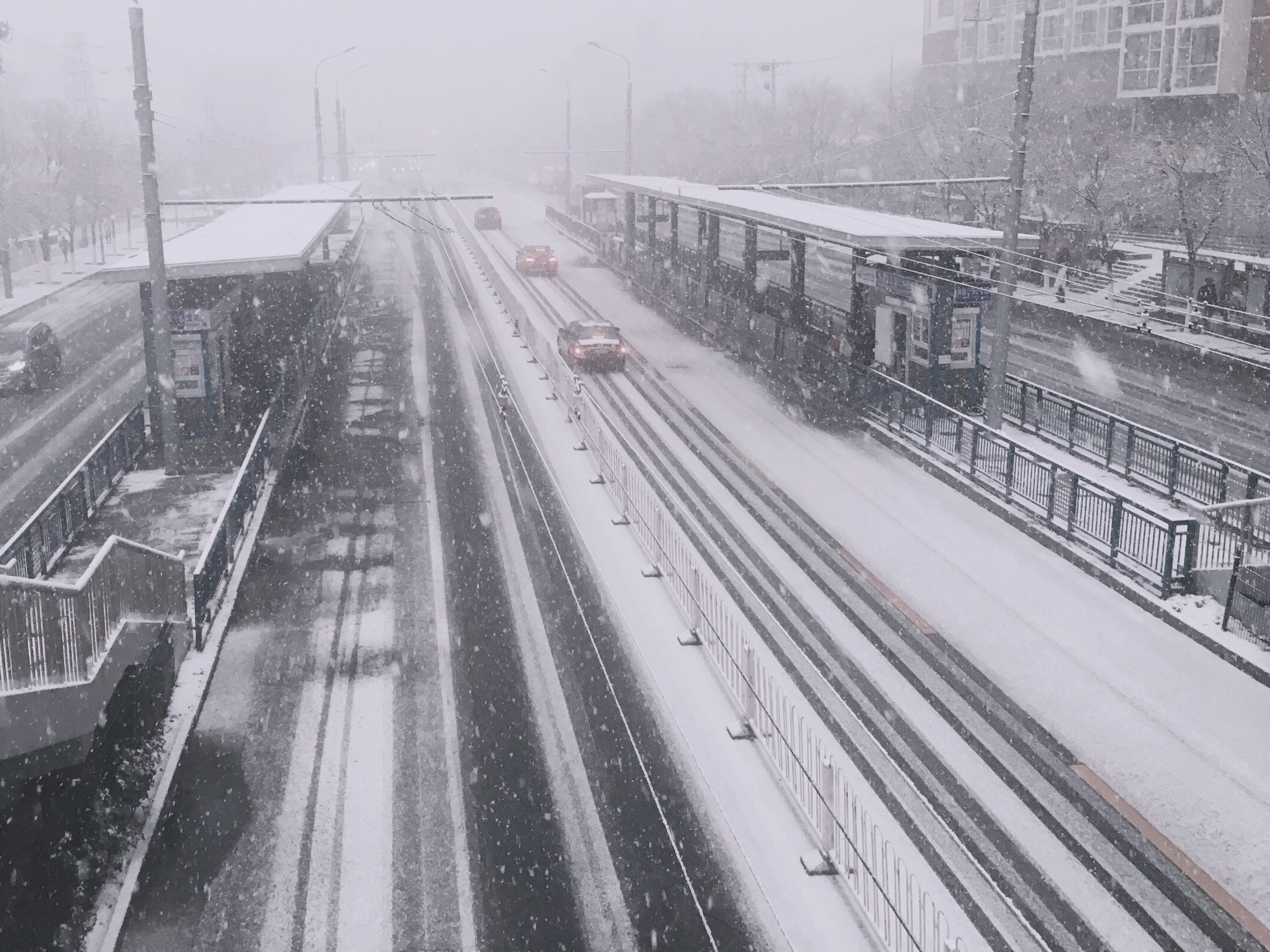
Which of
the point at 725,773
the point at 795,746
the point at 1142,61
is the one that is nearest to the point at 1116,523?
the point at 795,746

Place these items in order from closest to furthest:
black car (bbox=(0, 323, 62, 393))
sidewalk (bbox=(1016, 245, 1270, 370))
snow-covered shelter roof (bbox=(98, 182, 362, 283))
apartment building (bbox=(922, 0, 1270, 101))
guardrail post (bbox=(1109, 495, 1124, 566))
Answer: guardrail post (bbox=(1109, 495, 1124, 566)) < snow-covered shelter roof (bbox=(98, 182, 362, 283)) < black car (bbox=(0, 323, 62, 393)) < sidewalk (bbox=(1016, 245, 1270, 370)) < apartment building (bbox=(922, 0, 1270, 101))

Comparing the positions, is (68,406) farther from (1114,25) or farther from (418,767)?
(1114,25)

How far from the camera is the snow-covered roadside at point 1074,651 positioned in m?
10.5

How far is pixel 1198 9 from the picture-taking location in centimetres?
4856

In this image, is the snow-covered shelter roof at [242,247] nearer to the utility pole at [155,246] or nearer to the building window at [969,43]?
the utility pole at [155,246]

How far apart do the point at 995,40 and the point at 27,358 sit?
224ft

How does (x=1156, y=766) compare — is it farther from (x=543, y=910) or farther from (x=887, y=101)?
(x=887, y=101)

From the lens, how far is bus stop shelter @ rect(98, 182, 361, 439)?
2194cm

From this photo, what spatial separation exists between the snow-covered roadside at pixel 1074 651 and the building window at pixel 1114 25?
55.2 meters

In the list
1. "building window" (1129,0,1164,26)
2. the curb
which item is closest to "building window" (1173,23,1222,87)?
"building window" (1129,0,1164,26)

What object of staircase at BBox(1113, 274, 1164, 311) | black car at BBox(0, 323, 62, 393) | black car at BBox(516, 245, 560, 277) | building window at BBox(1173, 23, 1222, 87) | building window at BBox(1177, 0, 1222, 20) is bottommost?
black car at BBox(0, 323, 62, 393)

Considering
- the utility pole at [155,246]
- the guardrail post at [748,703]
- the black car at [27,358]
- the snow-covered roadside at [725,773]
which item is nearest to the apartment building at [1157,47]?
the snow-covered roadside at [725,773]

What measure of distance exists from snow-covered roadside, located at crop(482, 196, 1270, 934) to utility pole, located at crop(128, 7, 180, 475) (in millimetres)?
10948

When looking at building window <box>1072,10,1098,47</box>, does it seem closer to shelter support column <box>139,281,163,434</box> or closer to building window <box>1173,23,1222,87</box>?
building window <box>1173,23,1222,87</box>
